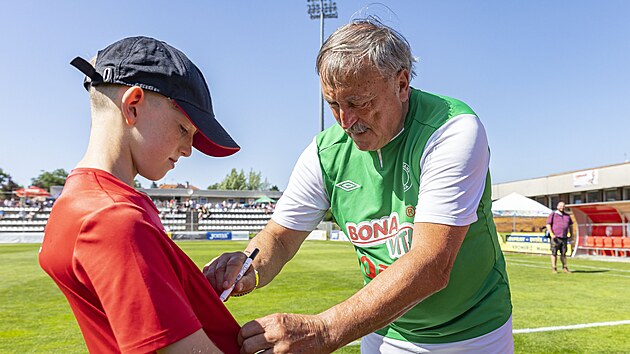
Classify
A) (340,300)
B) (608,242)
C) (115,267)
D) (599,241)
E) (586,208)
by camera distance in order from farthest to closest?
1. (599,241)
2. (586,208)
3. (608,242)
4. (340,300)
5. (115,267)

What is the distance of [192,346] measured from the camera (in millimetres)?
1326

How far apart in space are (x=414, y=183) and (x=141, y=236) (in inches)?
56.5

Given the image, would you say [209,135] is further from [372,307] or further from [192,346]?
[372,307]

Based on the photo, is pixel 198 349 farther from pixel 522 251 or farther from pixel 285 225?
pixel 522 251

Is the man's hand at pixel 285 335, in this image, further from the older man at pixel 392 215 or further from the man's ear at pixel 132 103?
the man's ear at pixel 132 103

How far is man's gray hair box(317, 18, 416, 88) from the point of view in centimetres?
214

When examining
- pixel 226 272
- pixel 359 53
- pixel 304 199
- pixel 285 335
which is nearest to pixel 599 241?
pixel 304 199

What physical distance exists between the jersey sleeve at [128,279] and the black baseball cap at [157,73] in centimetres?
45

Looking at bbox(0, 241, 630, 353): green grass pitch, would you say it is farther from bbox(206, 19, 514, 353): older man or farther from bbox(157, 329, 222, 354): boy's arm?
bbox(157, 329, 222, 354): boy's arm

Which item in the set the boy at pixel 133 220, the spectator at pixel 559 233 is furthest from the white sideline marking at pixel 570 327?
the spectator at pixel 559 233

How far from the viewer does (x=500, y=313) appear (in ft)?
8.58

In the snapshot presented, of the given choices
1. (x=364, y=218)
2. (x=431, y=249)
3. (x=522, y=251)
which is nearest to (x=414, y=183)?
(x=364, y=218)

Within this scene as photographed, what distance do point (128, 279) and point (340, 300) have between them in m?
9.00

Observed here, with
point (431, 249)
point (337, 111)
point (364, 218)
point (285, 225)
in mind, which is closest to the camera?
point (431, 249)
